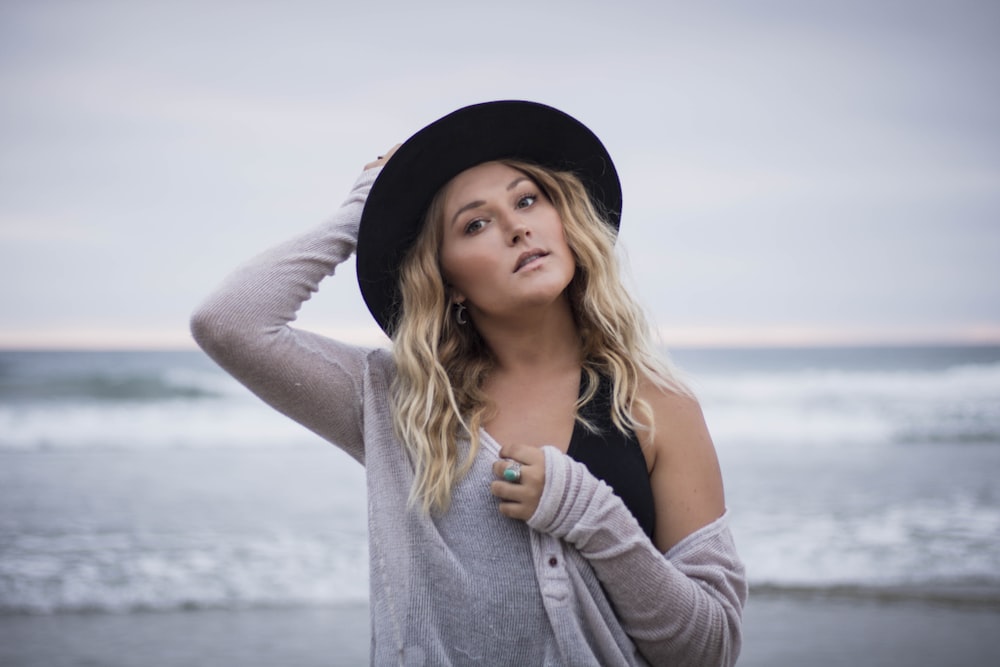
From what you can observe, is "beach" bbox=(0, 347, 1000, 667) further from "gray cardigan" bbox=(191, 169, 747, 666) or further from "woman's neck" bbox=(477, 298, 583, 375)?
"gray cardigan" bbox=(191, 169, 747, 666)

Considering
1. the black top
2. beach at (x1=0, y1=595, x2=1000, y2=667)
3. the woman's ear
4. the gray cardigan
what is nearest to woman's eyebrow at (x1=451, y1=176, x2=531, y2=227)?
the woman's ear

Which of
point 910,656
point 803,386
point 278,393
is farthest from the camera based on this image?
point 803,386

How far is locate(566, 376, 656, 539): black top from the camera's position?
1.69 metres

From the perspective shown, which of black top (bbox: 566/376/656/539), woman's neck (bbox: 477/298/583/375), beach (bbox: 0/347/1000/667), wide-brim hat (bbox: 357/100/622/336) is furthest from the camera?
beach (bbox: 0/347/1000/667)

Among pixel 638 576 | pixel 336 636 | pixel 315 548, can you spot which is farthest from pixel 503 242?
pixel 315 548

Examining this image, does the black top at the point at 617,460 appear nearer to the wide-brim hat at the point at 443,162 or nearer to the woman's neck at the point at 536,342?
the woman's neck at the point at 536,342

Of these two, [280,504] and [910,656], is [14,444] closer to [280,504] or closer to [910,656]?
[280,504]

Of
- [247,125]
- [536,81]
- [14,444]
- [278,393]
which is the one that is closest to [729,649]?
[278,393]

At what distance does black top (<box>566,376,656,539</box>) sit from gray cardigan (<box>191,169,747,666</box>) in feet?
0.29

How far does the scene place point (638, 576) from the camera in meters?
1.57

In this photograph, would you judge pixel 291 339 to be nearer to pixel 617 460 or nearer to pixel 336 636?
pixel 617 460

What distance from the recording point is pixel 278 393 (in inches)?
70.4

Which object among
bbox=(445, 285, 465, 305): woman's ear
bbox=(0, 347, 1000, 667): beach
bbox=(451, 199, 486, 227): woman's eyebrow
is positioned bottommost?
bbox=(0, 347, 1000, 667): beach

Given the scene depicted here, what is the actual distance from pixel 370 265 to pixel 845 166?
16439 millimetres
